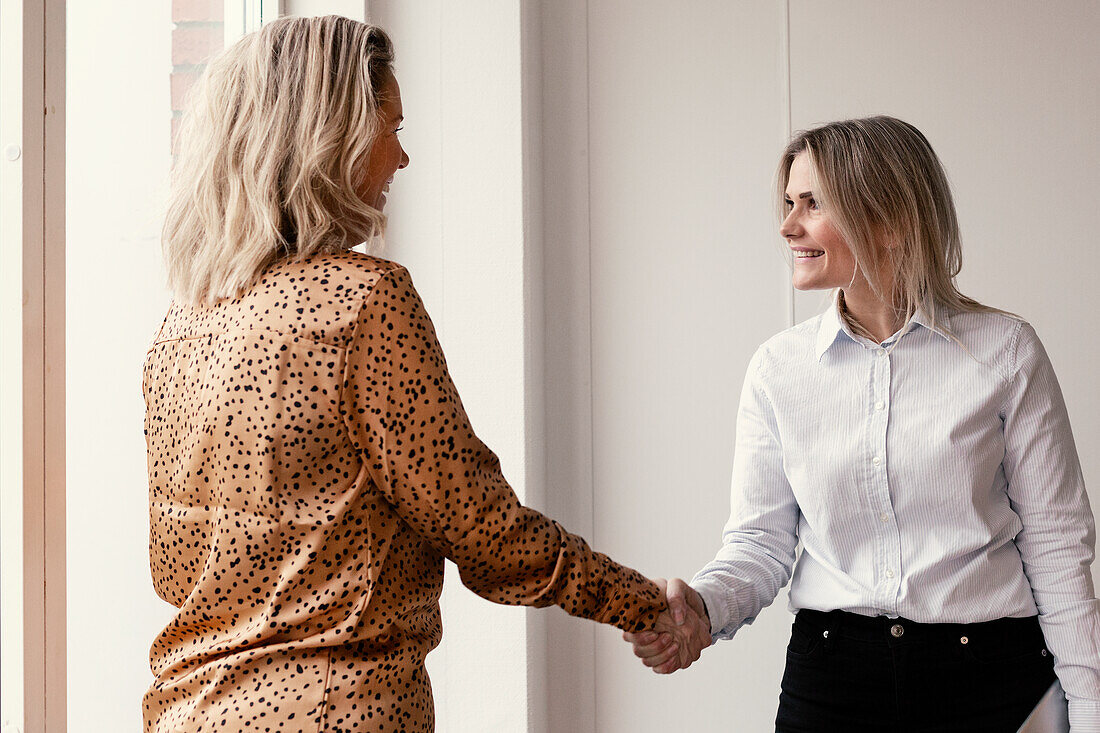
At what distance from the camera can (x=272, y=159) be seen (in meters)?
1.16

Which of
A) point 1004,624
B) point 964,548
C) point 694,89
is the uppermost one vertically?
point 694,89

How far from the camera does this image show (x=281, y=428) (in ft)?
3.43

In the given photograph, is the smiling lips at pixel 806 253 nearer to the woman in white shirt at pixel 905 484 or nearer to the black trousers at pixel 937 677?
the woman in white shirt at pixel 905 484

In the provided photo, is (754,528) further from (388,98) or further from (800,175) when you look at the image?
(388,98)

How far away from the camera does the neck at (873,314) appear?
5.63 feet

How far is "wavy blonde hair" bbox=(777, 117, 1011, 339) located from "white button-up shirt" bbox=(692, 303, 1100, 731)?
0.20 ft

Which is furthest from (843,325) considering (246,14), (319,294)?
(246,14)

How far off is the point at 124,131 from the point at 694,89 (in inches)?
56.0

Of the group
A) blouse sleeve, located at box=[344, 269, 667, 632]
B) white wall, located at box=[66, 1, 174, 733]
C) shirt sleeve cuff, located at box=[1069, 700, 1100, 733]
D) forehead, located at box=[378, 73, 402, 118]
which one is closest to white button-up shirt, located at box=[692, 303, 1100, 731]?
shirt sleeve cuff, located at box=[1069, 700, 1100, 733]

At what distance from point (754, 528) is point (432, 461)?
2.90 feet

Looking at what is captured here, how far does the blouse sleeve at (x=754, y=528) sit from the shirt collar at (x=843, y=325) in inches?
4.7

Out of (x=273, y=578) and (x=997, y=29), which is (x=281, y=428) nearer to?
(x=273, y=578)

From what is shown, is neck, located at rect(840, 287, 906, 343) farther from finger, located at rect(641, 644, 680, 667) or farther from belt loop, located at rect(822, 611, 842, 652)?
finger, located at rect(641, 644, 680, 667)

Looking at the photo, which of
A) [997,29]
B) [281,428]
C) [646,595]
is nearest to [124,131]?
[281,428]
